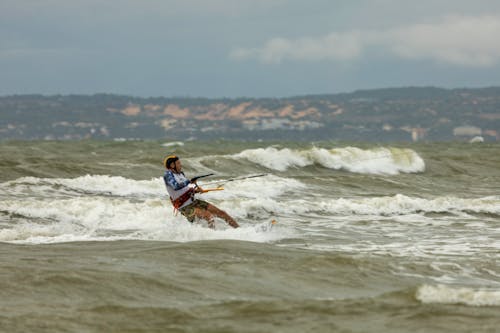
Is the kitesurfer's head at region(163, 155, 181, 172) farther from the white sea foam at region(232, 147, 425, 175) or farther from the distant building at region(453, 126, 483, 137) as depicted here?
the distant building at region(453, 126, 483, 137)

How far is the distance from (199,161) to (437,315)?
26076mm

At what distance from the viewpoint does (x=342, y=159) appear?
40.7 metres

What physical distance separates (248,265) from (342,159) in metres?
30.6

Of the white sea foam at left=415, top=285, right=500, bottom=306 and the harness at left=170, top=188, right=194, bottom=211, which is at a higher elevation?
the harness at left=170, top=188, right=194, bottom=211

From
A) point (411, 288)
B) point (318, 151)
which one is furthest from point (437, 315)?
point (318, 151)

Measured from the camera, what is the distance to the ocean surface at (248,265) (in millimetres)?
7828

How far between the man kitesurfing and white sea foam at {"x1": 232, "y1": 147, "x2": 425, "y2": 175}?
21.8 m

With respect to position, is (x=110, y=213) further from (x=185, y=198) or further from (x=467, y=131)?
(x=467, y=131)

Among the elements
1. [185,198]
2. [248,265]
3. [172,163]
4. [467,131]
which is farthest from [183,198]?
[467,131]

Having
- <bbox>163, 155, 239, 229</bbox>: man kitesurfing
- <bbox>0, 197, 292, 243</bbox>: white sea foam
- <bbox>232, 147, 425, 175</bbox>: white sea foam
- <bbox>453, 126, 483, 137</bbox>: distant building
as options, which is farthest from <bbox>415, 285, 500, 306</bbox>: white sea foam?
<bbox>453, 126, 483, 137</bbox>: distant building

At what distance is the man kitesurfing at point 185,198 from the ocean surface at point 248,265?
21cm

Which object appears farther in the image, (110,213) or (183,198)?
(110,213)

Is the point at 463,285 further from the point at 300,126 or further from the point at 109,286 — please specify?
the point at 300,126

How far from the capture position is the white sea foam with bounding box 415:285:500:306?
27.7 feet
